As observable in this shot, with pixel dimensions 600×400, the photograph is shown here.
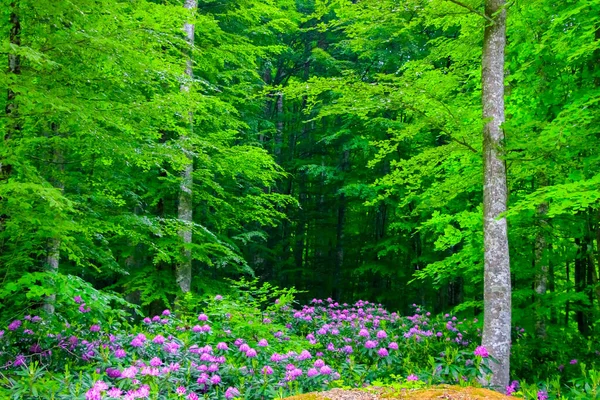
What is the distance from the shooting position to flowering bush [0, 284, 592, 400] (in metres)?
3.19

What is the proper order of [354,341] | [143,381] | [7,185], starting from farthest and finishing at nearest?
[354,341], [7,185], [143,381]

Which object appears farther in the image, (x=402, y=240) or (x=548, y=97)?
(x=402, y=240)

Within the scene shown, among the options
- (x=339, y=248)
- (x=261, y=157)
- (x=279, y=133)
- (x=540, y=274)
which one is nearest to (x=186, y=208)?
(x=261, y=157)

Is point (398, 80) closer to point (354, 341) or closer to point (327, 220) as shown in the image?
point (354, 341)

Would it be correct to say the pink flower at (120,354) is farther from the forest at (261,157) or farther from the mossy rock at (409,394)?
the mossy rock at (409,394)

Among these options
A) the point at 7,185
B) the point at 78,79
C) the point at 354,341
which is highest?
the point at 78,79

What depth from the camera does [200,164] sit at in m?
9.89

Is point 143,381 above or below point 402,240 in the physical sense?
below

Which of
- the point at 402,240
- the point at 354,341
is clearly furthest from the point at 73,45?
the point at 402,240

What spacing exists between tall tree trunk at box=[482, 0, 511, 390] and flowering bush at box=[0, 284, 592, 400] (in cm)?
41

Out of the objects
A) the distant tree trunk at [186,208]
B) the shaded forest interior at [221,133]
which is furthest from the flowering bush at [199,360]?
the distant tree trunk at [186,208]

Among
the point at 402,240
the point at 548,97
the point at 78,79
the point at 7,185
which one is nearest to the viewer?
the point at 7,185

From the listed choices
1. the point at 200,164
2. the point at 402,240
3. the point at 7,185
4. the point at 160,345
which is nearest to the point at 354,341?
the point at 160,345

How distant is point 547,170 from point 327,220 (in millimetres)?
12266
